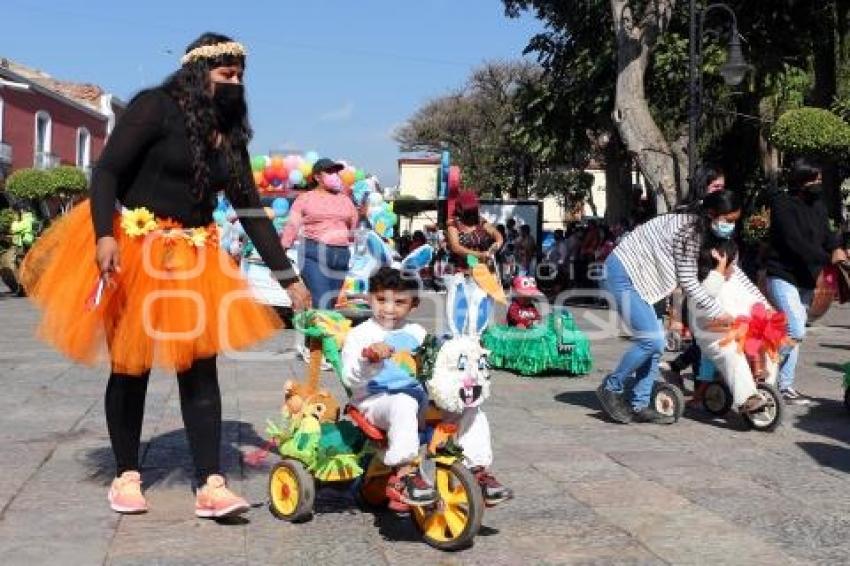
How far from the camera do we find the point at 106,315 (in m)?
4.19

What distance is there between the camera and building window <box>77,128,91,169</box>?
154 ft

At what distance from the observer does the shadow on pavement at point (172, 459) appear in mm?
4930

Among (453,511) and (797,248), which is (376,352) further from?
(797,248)

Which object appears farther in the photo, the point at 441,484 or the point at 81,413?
the point at 81,413

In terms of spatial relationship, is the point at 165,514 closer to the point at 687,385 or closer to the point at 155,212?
the point at 155,212

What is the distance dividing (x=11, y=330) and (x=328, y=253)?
16.9 ft

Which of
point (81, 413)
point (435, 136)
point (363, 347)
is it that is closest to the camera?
point (363, 347)

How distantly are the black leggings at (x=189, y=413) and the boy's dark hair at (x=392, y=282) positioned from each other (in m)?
0.77

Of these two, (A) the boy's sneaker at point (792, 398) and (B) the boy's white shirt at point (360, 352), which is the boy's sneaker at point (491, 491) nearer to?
(B) the boy's white shirt at point (360, 352)

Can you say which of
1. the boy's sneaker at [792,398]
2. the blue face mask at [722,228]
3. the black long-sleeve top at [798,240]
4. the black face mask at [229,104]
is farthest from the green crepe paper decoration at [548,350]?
the black face mask at [229,104]

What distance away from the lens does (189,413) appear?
430 centimetres

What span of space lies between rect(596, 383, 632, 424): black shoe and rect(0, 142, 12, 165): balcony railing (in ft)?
119

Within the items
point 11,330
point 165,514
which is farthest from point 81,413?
point 11,330

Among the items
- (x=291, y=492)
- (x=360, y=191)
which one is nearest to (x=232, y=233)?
(x=360, y=191)
